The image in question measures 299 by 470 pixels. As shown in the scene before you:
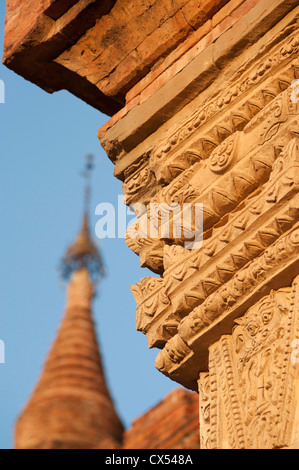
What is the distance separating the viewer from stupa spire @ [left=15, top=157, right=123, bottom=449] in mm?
17734

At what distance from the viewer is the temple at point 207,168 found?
295 centimetres

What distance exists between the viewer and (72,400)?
1916cm

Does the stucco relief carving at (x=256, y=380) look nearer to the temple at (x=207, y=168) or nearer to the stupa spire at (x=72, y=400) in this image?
the temple at (x=207, y=168)

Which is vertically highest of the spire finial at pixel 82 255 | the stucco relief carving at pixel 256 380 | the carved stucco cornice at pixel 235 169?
the spire finial at pixel 82 255

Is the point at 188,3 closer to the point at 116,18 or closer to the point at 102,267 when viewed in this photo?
the point at 116,18

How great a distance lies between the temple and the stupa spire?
1186 cm

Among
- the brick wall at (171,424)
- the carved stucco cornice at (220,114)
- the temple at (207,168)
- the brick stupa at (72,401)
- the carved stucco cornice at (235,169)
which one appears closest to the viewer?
the temple at (207,168)

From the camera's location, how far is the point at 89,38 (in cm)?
396

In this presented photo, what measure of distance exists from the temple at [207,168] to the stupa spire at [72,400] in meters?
11.9

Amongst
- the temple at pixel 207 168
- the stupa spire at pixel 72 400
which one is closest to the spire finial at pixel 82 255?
the stupa spire at pixel 72 400

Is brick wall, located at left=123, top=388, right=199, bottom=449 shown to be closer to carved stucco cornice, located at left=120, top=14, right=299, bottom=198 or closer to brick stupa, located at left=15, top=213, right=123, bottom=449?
brick stupa, located at left=15, top=213, right=123, bottom=449

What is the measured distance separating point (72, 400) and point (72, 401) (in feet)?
0.16

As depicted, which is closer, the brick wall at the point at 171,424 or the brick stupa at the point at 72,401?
the brick wall at the point at 171,424
